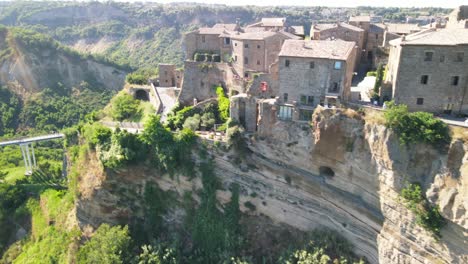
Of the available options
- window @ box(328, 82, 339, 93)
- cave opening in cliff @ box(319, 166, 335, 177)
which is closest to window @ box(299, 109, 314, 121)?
window @ box(328, 82, 339, 93)

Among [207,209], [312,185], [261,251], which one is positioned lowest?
[261,251]

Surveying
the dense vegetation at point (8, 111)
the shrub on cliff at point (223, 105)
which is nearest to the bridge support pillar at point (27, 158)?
the dense vegetation at point (8, 111)

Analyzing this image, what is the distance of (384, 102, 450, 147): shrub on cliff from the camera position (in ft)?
96.7

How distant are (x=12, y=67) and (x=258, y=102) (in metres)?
89.5

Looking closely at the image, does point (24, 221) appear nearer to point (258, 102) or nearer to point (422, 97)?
point (258, 102)

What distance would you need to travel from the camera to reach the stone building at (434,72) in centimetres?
3173

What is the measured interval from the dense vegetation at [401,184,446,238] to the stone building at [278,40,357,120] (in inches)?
406

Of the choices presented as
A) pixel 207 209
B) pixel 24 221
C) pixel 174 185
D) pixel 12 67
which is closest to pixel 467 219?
pixel 207 209

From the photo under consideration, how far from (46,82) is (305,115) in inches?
3507

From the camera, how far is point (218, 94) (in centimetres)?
4903

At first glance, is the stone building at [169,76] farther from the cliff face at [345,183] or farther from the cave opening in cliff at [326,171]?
the cave opening in cliff at [326,171]

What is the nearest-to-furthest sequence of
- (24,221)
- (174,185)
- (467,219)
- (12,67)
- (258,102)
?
1. (467,219)
2. (258,102)
3. (174,185)
4. (24,221)
5. (12,67)

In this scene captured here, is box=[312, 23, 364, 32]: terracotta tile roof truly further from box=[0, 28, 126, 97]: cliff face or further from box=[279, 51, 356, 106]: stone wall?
box=[0, 28, 126, 97]: cliff face

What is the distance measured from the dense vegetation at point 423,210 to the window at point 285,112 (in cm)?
1274
